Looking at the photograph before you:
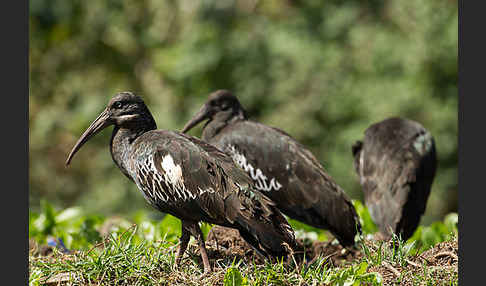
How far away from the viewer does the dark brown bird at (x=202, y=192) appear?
4.99 metres

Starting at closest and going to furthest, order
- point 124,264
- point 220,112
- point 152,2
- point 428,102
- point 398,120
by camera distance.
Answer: point 124,264, point 220,112, point 398,120, point 428,102, point 152,2

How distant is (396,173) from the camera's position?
716 cm

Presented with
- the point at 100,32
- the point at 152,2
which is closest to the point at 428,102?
the point at 152,2

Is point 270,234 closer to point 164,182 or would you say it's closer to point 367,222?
point 164,182

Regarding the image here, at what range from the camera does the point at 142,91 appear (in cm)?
1447

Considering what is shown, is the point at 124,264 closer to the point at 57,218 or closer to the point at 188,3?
the point at 57,218

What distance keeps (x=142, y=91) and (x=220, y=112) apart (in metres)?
7.53

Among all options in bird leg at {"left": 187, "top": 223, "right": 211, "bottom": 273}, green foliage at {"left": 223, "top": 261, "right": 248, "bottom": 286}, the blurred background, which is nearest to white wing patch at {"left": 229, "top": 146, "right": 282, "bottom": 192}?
bird leg at {"left": 187, "top": 223, "right": 211, "bottom": 273}

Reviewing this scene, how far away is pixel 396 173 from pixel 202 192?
290 cm

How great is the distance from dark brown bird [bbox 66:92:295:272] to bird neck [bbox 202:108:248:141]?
1.84 meters

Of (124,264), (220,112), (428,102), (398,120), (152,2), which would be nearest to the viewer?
(124,264)

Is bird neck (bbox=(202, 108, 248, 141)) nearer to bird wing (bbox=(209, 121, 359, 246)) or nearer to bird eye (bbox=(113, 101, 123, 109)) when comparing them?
bird wing (bbox=(209, 121, 359, 246))

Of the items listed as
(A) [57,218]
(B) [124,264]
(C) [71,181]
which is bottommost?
(C) [71,181]

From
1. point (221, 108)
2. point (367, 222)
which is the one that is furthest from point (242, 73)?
point (367, 222)
